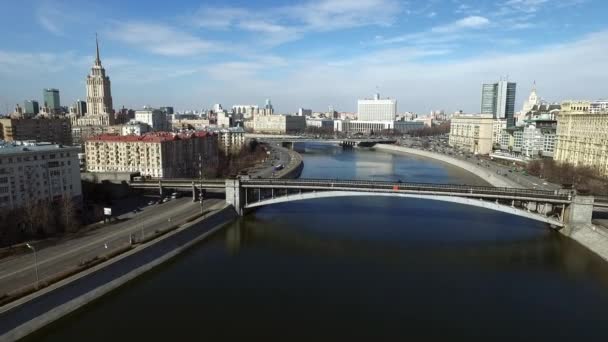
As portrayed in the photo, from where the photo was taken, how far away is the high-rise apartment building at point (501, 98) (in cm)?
13138

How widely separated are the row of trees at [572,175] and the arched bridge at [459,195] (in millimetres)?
A: 14419

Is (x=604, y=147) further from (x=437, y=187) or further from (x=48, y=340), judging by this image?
(x=48, y=340)

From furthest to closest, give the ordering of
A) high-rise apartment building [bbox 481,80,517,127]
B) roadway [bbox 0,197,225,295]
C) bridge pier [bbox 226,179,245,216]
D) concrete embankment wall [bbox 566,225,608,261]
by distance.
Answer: high-rise apartment building [bbox 481,80,517,127]
bridge pier [bbox 226,179,245,216]
concrete embankment wall [bbox 566,225,608,261]
roadway [bbox 0,197,225,295]

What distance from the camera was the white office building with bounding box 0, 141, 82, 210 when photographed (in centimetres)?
2373

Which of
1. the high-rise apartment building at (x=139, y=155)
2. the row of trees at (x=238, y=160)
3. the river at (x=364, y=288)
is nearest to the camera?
the river at (x=364, y=288)

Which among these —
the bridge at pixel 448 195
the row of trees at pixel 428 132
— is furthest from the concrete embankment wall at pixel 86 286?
the row of trees at pixel 428 132

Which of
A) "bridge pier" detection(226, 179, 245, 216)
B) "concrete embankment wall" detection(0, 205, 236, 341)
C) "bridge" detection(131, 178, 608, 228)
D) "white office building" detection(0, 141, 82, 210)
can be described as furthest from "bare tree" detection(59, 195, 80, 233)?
"bridge pier" detection(226, 179, 245, 216)

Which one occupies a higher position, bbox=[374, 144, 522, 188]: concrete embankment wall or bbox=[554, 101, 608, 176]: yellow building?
bbox=[554, 101, 608, 176]: yellow building

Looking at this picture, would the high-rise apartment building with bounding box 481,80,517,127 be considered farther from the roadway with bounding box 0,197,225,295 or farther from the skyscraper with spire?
the roadway with bounding box 0,197,225,295

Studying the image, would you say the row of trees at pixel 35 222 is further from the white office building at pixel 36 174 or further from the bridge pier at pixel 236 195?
the bridge pier at pixel 236 195

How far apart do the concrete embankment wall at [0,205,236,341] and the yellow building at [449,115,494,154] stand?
74.3 m

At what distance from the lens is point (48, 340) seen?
13.9m

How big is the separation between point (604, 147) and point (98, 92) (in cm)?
10345

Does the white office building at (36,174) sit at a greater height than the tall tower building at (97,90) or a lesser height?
lesser
